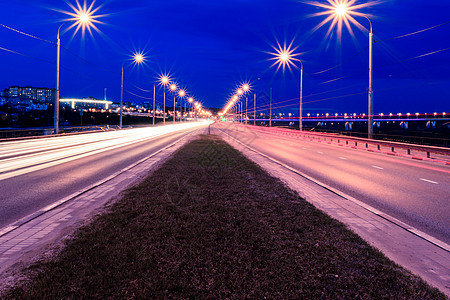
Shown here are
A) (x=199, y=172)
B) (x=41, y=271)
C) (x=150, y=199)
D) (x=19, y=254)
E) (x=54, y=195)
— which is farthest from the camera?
(x=199, y=172)

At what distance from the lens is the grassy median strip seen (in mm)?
3080

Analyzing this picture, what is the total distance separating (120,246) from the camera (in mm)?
4102

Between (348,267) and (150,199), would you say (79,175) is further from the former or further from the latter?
(348,267)

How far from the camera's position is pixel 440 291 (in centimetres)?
320

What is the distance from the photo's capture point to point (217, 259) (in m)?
3.75

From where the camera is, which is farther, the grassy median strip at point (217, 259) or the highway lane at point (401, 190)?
the highway lane at point (401, 190)

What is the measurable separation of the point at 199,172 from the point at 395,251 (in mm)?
7373

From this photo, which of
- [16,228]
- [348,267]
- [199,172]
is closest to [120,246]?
[16,228]

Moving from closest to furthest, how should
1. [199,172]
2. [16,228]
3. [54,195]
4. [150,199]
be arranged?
[16,228] → [150,199] → [54,195] → [199,172]

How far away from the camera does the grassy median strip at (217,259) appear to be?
3.08 metres

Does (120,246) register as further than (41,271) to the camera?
Yes

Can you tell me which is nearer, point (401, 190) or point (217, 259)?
point (217, 259)

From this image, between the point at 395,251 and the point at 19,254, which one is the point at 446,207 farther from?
the point at 19,254

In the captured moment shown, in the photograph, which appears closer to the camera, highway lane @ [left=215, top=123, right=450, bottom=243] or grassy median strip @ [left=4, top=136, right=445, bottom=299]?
grassy median strip @ [left=4, top=136, right=445, bottom=299]
